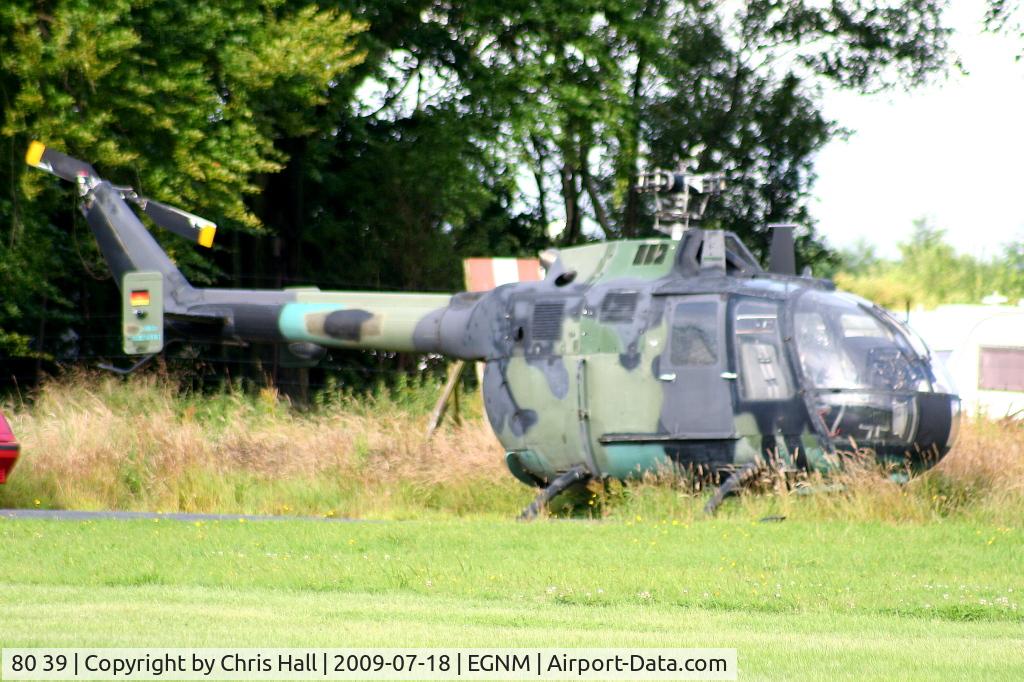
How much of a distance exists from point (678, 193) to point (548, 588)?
6692 mm

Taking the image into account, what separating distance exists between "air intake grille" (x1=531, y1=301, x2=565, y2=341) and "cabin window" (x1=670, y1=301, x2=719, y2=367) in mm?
1277

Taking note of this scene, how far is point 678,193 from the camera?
1595 centimetres

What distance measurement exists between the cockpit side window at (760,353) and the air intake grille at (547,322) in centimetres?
189

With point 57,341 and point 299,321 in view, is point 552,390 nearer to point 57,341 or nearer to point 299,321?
point 299,321

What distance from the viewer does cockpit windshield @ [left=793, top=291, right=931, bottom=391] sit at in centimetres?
1443

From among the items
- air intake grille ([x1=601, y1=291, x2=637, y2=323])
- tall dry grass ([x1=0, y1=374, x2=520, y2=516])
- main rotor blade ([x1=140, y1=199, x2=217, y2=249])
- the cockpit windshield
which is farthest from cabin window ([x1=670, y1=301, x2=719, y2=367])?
main rotor blade ([x1=140, y1=199, x2=217, y2=249])

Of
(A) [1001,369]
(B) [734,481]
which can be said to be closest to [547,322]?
(B) [734,481]

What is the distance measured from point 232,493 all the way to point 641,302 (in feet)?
16.8

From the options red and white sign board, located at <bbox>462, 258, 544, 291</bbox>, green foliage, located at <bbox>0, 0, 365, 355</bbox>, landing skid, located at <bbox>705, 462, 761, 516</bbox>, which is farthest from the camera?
green foliage, located at <bbox>0, 0, 365, 355</bbox>

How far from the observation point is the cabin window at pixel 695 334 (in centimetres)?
1501

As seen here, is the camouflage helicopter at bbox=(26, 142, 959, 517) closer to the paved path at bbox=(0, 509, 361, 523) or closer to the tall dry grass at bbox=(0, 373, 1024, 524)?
the tall dry grass at bbox=(0, 373, 1024, 524)

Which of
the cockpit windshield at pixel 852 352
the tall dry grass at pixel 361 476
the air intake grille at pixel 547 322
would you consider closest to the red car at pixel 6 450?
the tall dry grass at pixel 361 476

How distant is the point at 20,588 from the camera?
10.1 m

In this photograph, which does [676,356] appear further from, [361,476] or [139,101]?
[139,101]
